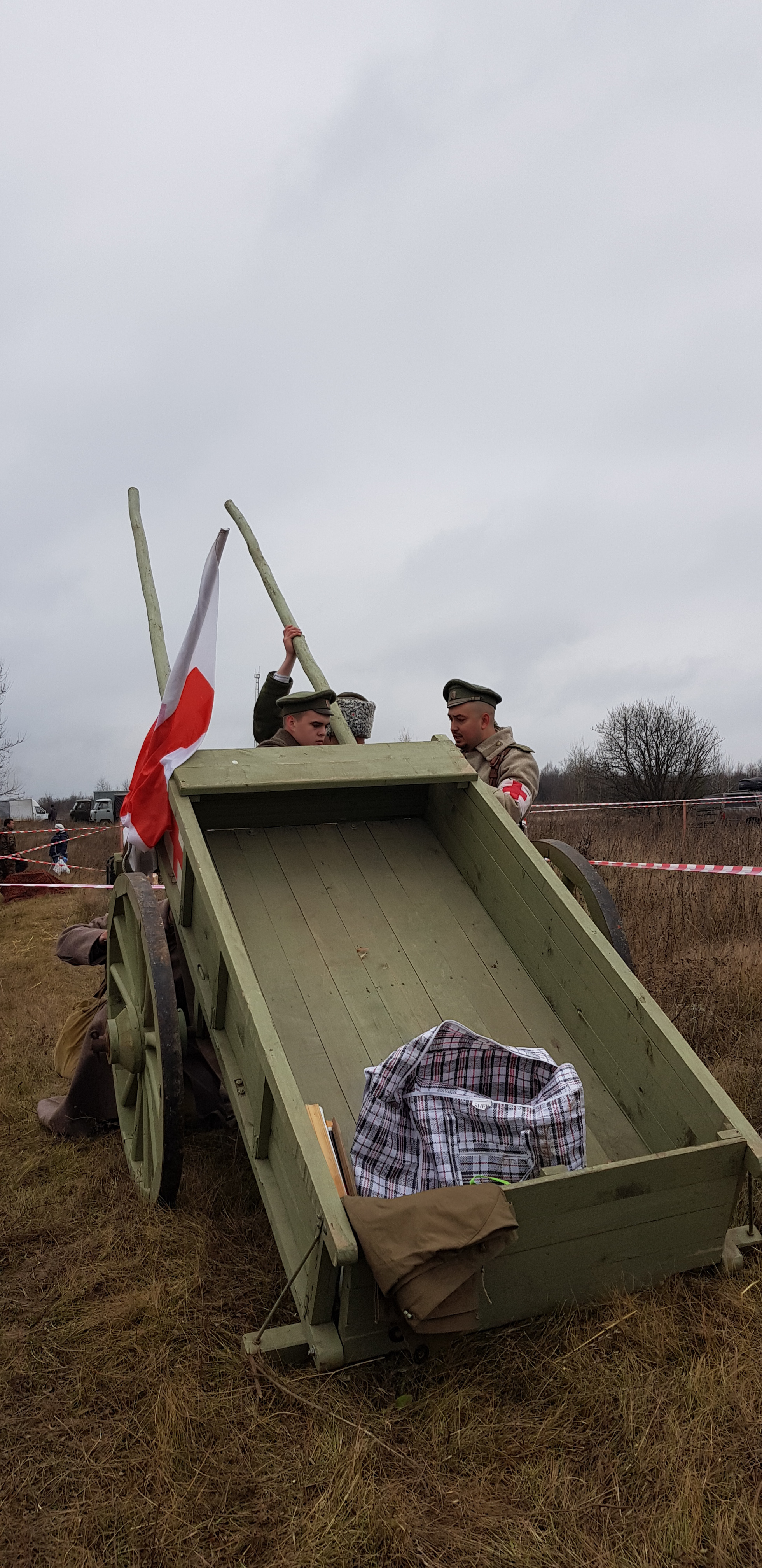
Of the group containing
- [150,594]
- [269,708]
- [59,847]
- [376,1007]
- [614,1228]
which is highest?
[150,594]

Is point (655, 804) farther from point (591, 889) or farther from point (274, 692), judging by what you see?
point (591, 889)

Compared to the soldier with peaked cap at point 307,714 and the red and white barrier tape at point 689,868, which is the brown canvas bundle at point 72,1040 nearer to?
the soldier with peaked cap at point 307,714

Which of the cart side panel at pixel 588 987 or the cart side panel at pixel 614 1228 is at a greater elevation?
the cart side panel at pixel 588 987

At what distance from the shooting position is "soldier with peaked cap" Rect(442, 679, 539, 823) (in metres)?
3.96

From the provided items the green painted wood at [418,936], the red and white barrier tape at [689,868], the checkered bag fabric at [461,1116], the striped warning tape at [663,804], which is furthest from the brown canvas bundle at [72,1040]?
the striped warning tape at [663,804]

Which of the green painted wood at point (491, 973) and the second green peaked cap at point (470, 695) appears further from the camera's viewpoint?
the second green peaked cap at point (470, 695)

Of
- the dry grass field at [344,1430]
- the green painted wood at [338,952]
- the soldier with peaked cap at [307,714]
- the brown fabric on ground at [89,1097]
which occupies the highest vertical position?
the soldier with peaked cap at [307,714]

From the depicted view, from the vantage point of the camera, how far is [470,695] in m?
4.12

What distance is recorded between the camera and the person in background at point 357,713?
5.02 metres

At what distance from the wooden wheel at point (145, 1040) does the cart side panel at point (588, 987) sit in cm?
118

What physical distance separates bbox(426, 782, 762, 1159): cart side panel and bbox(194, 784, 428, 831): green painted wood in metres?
0.21

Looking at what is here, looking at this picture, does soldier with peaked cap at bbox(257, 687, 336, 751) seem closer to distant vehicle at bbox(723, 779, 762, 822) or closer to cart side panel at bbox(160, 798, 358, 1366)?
cart side panel at bbox(160, 798, 358, 1366)

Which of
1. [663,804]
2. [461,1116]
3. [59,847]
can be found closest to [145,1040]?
[461,1116]

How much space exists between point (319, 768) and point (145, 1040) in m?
1.08
